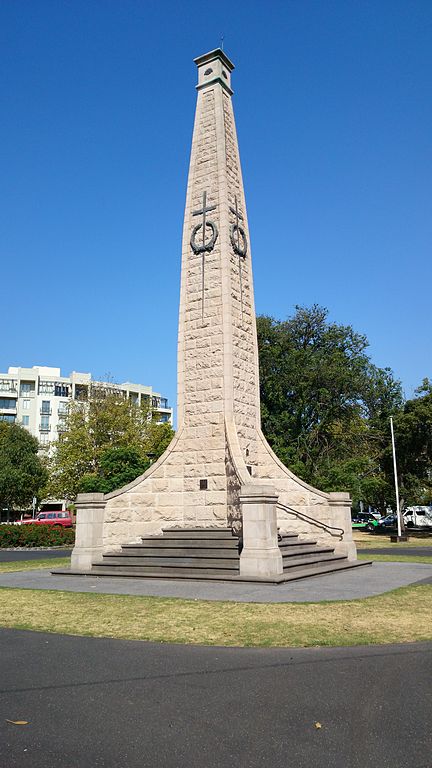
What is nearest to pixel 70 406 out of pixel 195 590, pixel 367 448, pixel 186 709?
pixel 367 448

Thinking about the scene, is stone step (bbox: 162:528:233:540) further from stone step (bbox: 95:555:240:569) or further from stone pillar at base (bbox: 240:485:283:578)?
stone pillar at base (bbox: 240:485:283:578)

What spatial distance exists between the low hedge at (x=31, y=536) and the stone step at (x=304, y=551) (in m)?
17.4

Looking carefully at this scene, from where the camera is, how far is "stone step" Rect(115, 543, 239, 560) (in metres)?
12.8

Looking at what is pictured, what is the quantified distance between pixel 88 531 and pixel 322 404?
77.4 ft

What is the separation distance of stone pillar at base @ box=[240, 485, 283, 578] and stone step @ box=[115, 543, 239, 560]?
2.61 ft

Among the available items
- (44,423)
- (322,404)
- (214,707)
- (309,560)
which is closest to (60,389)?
(44,423)

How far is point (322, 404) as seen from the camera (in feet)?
117

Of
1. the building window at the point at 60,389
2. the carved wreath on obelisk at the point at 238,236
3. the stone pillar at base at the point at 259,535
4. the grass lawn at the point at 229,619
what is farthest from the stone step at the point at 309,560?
→ the building window at the point at 60,389

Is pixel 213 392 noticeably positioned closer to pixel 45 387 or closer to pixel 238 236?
pixel 238 236

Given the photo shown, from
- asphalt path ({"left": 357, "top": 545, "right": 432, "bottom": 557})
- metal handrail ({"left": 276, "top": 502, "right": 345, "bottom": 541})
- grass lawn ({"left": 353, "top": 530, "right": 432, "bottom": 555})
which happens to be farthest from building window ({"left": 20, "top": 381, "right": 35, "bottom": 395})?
metal handrail ({"left": 276, "top": 502, "right": 345, "bottom": 541})

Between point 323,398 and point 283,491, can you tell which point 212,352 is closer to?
point 283,491

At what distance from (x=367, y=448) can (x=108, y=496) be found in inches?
1184

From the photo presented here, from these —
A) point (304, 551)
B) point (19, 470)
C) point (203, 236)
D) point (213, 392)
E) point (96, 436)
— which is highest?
point (203, 236)

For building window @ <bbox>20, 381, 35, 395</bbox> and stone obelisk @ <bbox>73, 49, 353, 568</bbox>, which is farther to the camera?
building window @ <bbox>20, 381, 35, 395</bbox>
